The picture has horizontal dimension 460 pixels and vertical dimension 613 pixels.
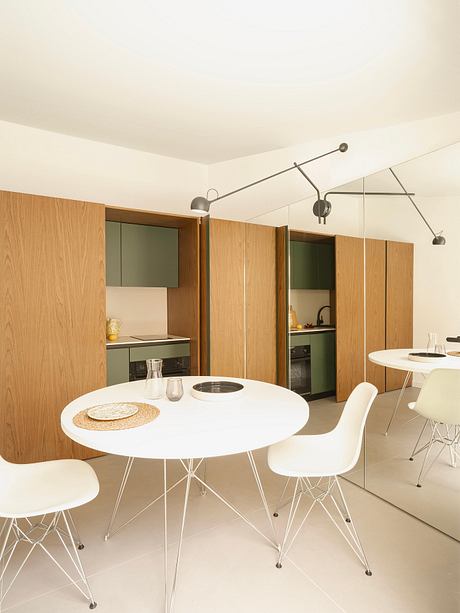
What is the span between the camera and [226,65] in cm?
253

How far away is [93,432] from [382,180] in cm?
235

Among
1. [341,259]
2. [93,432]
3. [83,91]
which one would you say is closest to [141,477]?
[93,432]

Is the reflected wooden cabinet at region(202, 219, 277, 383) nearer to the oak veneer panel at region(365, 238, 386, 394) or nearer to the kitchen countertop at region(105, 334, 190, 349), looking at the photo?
the kitchen countertop at region(105, 334, 190, 349)

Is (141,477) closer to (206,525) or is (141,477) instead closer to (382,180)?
(206,525)

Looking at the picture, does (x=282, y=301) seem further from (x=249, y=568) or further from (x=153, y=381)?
(x=249, y=568)

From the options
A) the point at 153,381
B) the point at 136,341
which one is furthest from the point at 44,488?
the point at 136,341

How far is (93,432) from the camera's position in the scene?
5.11 ft

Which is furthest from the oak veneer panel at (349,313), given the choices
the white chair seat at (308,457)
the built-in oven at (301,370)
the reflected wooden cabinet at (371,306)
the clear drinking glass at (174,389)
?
the clear drinking glass at (174,389)

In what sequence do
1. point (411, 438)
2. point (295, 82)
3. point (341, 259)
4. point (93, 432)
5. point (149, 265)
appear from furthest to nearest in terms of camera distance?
point (149, 265), point (341, 259), point (295, 82), point (411, 438), point (93, 432)

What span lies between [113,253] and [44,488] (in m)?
2.41

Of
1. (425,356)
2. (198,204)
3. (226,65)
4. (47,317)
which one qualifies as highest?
(226,65)

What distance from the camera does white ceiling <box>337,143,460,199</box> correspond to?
2.20m

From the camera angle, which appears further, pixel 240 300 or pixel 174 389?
pixel 240 300

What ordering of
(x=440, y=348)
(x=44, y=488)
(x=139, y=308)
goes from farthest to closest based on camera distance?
(x=139, y=308)
(x=440, y=348)
(x=44, y=488)
